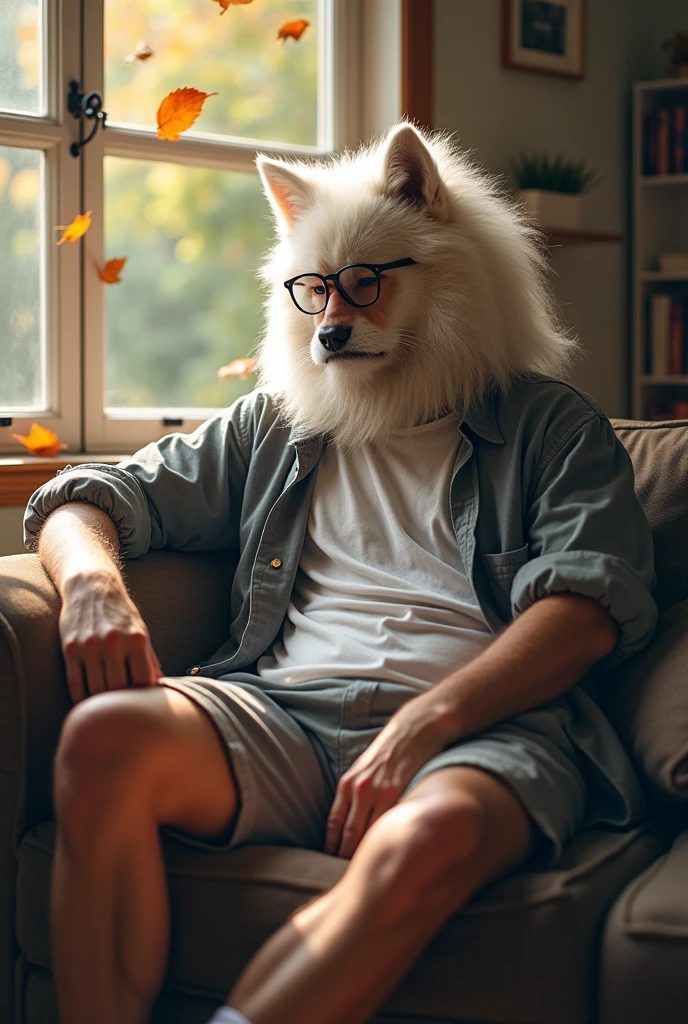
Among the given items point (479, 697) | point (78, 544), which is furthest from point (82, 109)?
point (479, 697)

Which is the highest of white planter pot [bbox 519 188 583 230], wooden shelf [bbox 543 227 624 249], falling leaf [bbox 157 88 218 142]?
falling leaf [bbox 157 88 218 142]

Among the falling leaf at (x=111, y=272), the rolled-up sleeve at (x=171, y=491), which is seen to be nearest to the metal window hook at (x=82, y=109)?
the falling leaf at (x=111, y=272)

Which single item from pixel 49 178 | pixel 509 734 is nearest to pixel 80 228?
pixel 49 178

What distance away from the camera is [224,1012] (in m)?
1.04

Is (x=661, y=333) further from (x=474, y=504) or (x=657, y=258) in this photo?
(x=474, y=504)

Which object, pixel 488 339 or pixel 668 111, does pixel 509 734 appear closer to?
pixel 488 339

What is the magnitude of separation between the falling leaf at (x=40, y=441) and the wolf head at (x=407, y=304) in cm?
91

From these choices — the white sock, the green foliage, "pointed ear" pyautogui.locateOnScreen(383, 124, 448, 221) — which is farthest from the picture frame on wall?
the white sock

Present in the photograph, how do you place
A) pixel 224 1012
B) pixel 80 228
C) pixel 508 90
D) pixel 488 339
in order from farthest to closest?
pixel 508 90 < pixel 80 228 < pixel 488 339 < pixel 224 1012

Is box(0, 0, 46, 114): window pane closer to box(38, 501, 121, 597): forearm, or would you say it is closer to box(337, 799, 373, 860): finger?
box(38, 501, 121, 597): forearm

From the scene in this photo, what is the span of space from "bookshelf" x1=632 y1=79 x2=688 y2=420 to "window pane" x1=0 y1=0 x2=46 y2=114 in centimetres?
207

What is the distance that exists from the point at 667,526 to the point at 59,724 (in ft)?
3.08

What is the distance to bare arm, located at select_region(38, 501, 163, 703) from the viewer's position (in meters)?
1.31

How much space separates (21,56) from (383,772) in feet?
6.51
